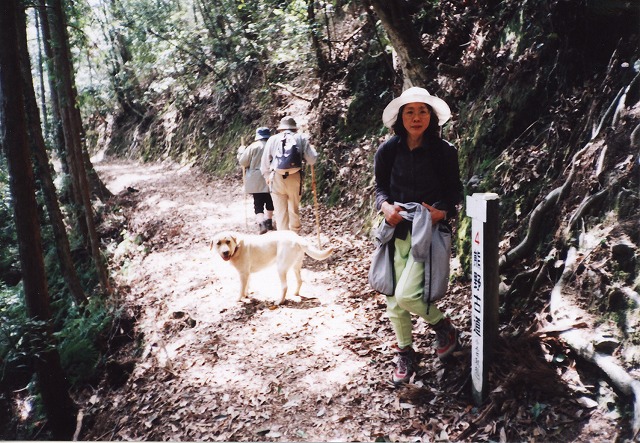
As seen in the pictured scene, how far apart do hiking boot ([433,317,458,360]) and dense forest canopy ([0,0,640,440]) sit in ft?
1.69

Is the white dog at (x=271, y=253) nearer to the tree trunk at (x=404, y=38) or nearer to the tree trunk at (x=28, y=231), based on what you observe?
the tree trunk at (x=28, y=231)

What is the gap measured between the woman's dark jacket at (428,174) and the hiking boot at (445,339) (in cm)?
89

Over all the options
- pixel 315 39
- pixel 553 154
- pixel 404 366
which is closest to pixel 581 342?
pixel 404 366

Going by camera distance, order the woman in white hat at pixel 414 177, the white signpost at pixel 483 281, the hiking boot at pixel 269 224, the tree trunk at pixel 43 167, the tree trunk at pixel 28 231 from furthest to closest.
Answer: the hiking boot at pixel 269 224 < the tree trunk at pixel 43 167 < the tree trunk at pixel 28 231 < the woman in white hat at pixel 414 177 < the white signpost at pixel 483 281

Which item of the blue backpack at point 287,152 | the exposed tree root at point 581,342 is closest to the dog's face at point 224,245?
the blue backpack at point 287,152

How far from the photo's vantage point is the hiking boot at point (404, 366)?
11.7 ft

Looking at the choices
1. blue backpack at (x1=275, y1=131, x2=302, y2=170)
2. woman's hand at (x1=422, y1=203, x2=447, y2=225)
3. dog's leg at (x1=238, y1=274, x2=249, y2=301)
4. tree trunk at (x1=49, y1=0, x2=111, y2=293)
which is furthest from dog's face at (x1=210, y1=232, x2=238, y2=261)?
tree trunk at (x1=49, y1=0, x2=111, y2=293)

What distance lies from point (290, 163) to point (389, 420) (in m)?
4.57

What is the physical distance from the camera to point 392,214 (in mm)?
3387

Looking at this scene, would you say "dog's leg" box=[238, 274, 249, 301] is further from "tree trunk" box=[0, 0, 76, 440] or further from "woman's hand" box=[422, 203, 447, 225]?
"woman's hand" box=[422, 203, 447, 225]

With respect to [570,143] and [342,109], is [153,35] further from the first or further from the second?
[570,143]

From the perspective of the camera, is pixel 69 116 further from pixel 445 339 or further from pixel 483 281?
pixel 483 281

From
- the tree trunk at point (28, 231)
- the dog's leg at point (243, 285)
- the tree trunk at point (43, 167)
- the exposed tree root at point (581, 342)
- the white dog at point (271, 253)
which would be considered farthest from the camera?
the tree trunk at point (43, 167)

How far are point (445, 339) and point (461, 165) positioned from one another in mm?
2813
